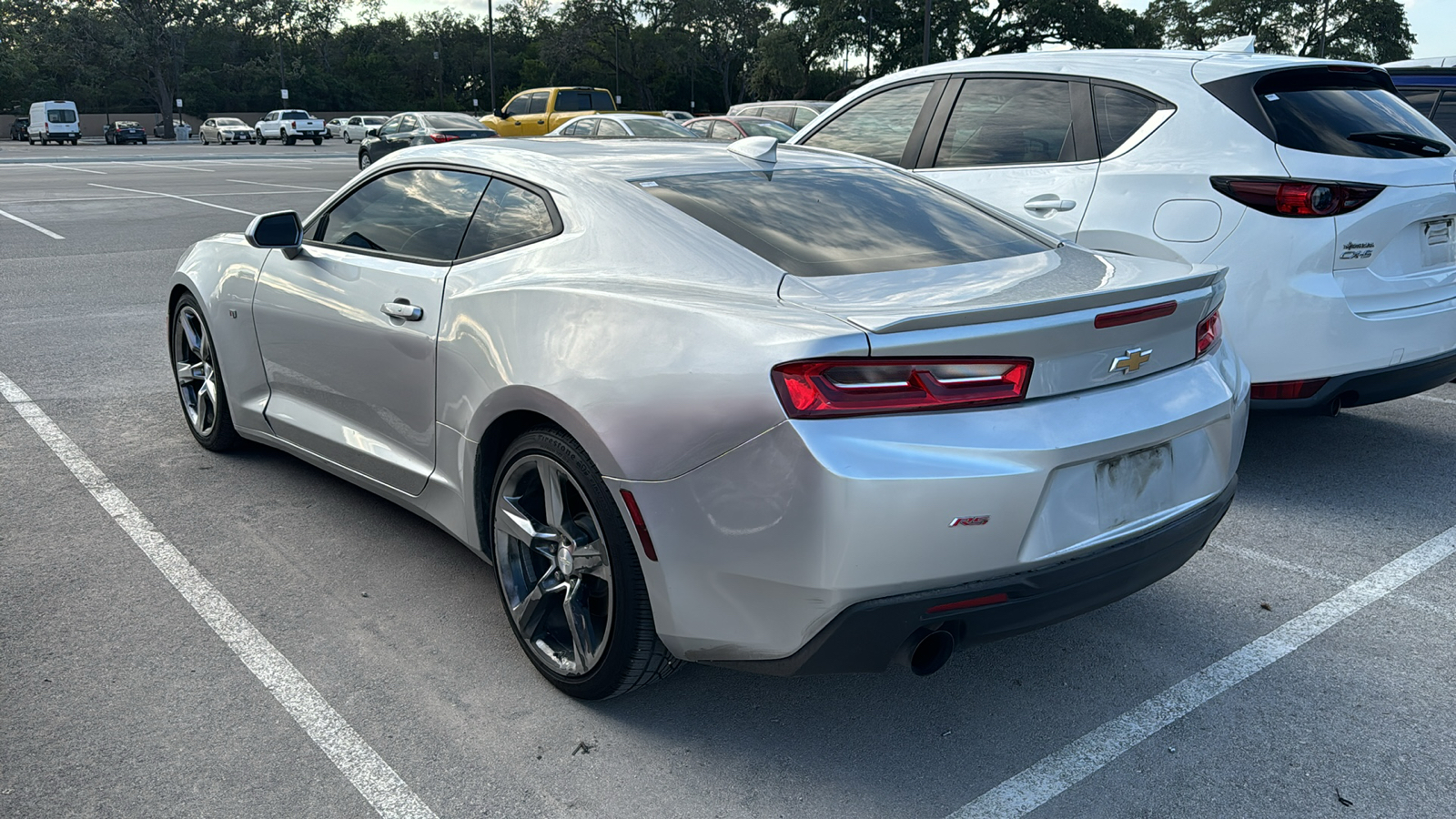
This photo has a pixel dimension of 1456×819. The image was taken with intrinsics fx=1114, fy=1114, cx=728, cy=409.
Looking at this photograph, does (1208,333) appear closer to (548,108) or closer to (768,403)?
(768,403)

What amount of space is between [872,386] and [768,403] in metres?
0.22

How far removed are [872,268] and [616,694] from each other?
4.21 feet

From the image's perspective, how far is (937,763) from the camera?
274 cm

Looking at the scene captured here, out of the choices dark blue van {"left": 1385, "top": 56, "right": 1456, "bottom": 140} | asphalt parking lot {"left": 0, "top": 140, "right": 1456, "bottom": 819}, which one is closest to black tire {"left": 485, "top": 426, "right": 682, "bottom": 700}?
asphalt parking lot {"left": 0, "top": 140, "right": 1456, "bottom": 819}

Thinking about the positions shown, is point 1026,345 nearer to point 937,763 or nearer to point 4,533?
point 937,763

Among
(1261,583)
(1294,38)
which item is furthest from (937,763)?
(1294,38)

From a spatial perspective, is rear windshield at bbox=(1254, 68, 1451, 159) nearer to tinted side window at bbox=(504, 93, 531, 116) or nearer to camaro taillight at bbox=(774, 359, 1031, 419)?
camaro taillight at bbox=(774, 359, 1031, 419)

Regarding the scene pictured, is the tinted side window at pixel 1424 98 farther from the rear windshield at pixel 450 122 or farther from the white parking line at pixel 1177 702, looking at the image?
the rear windshield at pixel 450 122

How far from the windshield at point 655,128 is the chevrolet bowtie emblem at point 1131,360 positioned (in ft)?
53.5

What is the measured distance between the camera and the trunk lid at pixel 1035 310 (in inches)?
93.9

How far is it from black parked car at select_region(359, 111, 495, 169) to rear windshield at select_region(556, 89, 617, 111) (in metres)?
1.94

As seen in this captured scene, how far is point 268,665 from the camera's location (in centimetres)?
315

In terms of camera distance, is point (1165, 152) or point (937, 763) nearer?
point (937, 763)

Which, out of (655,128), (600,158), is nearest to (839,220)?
(600,158)
